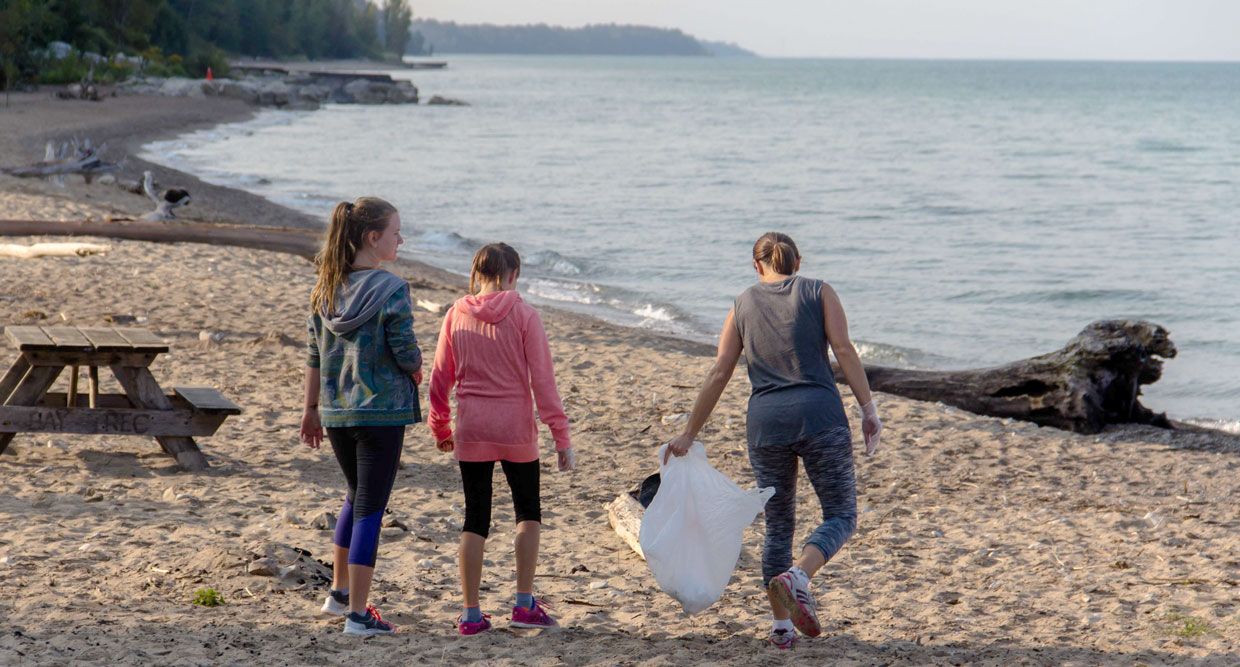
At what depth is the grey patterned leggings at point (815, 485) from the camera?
4.33m

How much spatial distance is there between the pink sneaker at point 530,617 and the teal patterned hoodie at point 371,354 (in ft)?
2.83

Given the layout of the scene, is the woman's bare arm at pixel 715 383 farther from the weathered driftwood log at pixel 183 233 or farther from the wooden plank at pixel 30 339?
the weathered driftwood log at pixel 183 233

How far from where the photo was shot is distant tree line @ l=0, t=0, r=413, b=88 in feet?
164

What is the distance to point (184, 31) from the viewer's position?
271 ft

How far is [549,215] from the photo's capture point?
2678 cm

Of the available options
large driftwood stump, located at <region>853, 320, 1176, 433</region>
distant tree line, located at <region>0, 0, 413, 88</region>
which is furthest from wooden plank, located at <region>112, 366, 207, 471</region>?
distant tree line, located at <region>0, 0, 413, 88</region>

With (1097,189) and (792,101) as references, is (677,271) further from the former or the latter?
(792,101)

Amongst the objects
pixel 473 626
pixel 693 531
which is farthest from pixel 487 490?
pixel 693 531

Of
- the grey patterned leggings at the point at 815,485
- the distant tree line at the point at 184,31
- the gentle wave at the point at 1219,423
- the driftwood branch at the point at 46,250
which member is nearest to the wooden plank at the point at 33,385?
the grey patterned leggings at the point at 815,485

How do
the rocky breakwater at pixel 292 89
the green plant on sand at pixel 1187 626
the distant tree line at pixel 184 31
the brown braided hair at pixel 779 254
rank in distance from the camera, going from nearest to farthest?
1. the brown braided hair at pixel 779 254
2. the green plant on sand at pixel 1187 626
3. the distant tree line at pixel 184 31
4. the rocky breakwater at pixel 292 89

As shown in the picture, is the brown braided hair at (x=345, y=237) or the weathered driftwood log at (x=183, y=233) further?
the weathered driftwood log at (x=183, y=233)

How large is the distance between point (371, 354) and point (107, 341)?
110 inches

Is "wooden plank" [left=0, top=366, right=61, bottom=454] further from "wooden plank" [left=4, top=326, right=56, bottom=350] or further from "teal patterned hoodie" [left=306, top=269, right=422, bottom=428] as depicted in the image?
"teal patterned hoodie" [left=306, top=269, right=422, bottom=428]

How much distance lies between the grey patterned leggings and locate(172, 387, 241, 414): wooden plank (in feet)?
10.5
